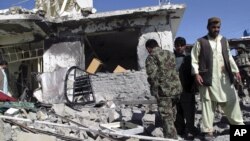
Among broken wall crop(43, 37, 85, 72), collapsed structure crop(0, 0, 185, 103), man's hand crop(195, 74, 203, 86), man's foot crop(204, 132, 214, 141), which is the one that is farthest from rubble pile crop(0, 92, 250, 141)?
broken wall crop(43, 37, 85, 72)

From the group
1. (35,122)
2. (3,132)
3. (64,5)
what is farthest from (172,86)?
(64,5)

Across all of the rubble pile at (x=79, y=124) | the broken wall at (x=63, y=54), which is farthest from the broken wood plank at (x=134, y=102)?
the broken wall at (x=63, y=54)

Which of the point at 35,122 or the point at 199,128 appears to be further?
the point at 199,128

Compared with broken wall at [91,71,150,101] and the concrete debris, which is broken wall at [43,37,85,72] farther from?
the concrete debris

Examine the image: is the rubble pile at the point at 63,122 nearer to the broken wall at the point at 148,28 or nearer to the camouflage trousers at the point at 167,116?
the camouflage trousers at the point at 167,116

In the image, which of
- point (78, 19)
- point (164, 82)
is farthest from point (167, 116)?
point (78, 19)

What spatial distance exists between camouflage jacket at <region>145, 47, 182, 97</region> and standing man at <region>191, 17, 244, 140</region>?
0.30 m

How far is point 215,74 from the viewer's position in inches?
204

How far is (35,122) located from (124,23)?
551cm

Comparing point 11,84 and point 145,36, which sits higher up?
point 145,36

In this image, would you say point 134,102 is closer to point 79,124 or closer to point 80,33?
point 80,33

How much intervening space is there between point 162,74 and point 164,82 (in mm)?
113

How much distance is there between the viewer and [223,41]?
524 cm

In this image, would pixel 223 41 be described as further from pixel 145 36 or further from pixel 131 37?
pixel 131 37
